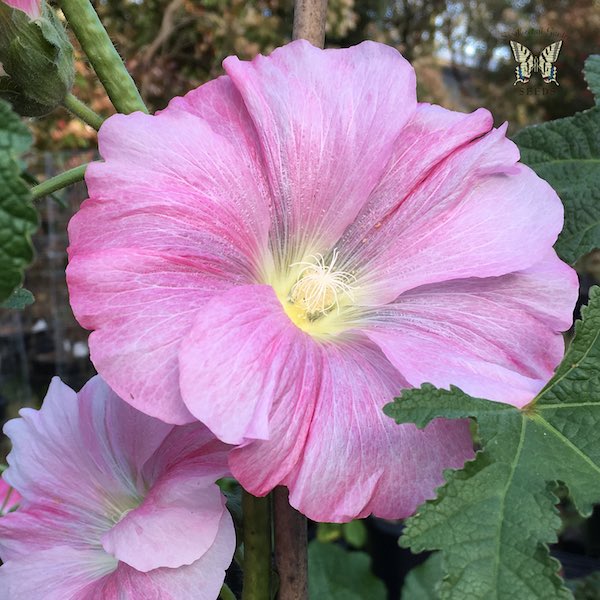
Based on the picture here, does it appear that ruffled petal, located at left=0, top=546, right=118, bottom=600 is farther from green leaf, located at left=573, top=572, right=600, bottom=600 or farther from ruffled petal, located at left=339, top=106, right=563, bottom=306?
green leaf, located at left=573, top=572, right=600, bottom=600

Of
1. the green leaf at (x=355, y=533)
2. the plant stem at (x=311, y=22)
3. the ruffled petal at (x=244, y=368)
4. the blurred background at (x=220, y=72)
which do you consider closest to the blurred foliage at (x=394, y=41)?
the blurred background at (x=220, y=72)

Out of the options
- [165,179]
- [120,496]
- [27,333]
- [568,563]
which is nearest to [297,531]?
[120,496]

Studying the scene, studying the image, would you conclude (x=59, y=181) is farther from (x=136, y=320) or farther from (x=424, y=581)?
(x=424, y=581)

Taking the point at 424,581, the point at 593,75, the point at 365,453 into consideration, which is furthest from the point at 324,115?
the point at 424,581

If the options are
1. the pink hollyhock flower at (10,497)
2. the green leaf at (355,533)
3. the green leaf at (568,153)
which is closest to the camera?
the green leaf at (568,153)

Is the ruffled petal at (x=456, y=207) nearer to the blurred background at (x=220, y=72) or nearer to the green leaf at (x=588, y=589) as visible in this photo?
the green leaf at (x=588, y=589)

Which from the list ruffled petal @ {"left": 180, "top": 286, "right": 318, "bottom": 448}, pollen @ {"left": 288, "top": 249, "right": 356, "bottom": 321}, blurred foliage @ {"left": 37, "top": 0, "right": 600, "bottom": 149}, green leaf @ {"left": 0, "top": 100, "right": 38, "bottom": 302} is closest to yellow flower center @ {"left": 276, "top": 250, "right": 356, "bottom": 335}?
pollen @ {"left": 288, "top": 249, "right": 356, "bottom": 321}
